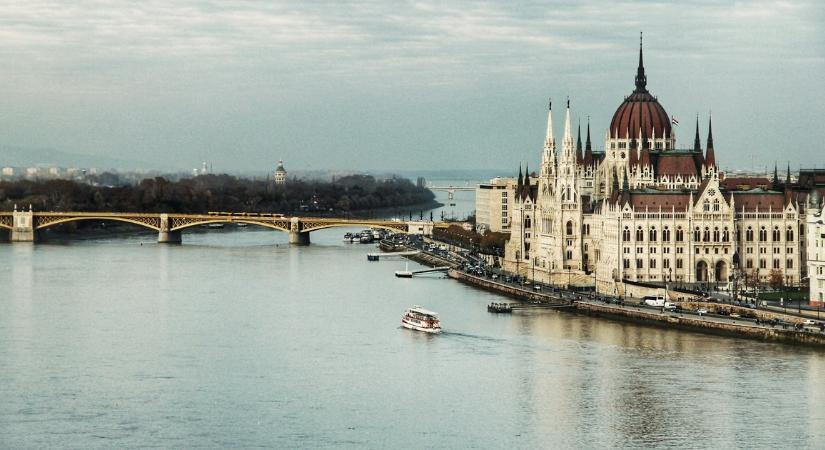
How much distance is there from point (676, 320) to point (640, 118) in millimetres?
18080

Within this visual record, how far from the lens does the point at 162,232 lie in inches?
3051

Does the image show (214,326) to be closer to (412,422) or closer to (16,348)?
(16,348)

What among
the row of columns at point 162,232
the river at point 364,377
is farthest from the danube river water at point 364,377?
the row of columns at point 162,232

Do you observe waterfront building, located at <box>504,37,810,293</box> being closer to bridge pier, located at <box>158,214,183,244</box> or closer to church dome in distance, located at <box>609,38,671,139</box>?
church dome in distance, located at <box>609,38,671,139</box>

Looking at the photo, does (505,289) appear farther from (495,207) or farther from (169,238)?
(495,207)

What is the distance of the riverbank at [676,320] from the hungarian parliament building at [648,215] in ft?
7.55

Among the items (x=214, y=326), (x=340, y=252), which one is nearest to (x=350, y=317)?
(x=214, y=326)

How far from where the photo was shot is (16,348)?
36812mm

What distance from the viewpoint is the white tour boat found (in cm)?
3984

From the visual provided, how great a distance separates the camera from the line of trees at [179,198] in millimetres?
100750

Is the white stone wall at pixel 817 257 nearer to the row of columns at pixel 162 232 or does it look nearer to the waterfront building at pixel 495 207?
the waterfront building at pixel 495 207

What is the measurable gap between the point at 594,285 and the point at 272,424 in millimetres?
23085

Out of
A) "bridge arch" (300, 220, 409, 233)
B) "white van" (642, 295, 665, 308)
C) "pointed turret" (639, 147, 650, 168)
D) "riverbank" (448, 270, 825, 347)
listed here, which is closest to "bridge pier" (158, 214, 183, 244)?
"bridge arch" (300, 220, 409, 233)

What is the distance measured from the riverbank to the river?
642mm
